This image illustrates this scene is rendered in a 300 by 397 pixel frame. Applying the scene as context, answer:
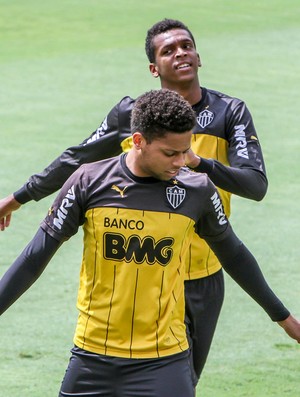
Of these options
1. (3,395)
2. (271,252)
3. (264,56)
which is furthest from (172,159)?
(264,56)

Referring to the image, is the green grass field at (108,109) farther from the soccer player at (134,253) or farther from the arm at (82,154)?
the soccer player at (134,253)

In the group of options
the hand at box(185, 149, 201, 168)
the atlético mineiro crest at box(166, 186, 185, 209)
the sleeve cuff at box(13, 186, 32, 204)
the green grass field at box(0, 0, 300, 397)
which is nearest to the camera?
the atlético mineiro crest at box(166, 186, 185, 209)

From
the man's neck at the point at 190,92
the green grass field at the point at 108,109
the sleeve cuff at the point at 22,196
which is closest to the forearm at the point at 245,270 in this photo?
the man's neck at the point at 190,92

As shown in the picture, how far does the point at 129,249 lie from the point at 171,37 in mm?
1622

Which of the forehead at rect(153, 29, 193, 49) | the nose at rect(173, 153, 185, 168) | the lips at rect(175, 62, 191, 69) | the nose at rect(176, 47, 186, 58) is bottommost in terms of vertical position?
the nose at rect(173, 153, 185, 168)

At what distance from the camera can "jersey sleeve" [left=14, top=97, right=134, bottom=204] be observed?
228 inches

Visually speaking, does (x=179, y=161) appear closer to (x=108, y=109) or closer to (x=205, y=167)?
(x=205, y=167)

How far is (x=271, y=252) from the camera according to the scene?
371 inches

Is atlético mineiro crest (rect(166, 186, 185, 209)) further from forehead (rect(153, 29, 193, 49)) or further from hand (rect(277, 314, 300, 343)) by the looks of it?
forehead (rect(153, 29, 193, 49))

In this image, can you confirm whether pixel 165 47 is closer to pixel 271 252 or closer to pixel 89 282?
pixel 89 282

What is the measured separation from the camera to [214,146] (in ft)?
18.7

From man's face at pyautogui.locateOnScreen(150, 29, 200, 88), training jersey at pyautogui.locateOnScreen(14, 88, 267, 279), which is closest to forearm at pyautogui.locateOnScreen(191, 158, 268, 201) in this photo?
training jersey at pyautogui.locateOnScreen(14, 88, 267, 279)

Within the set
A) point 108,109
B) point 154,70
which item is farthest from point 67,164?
point 108,109

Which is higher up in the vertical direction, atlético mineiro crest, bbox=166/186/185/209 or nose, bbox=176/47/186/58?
nose, bbox=176/47/186/58
